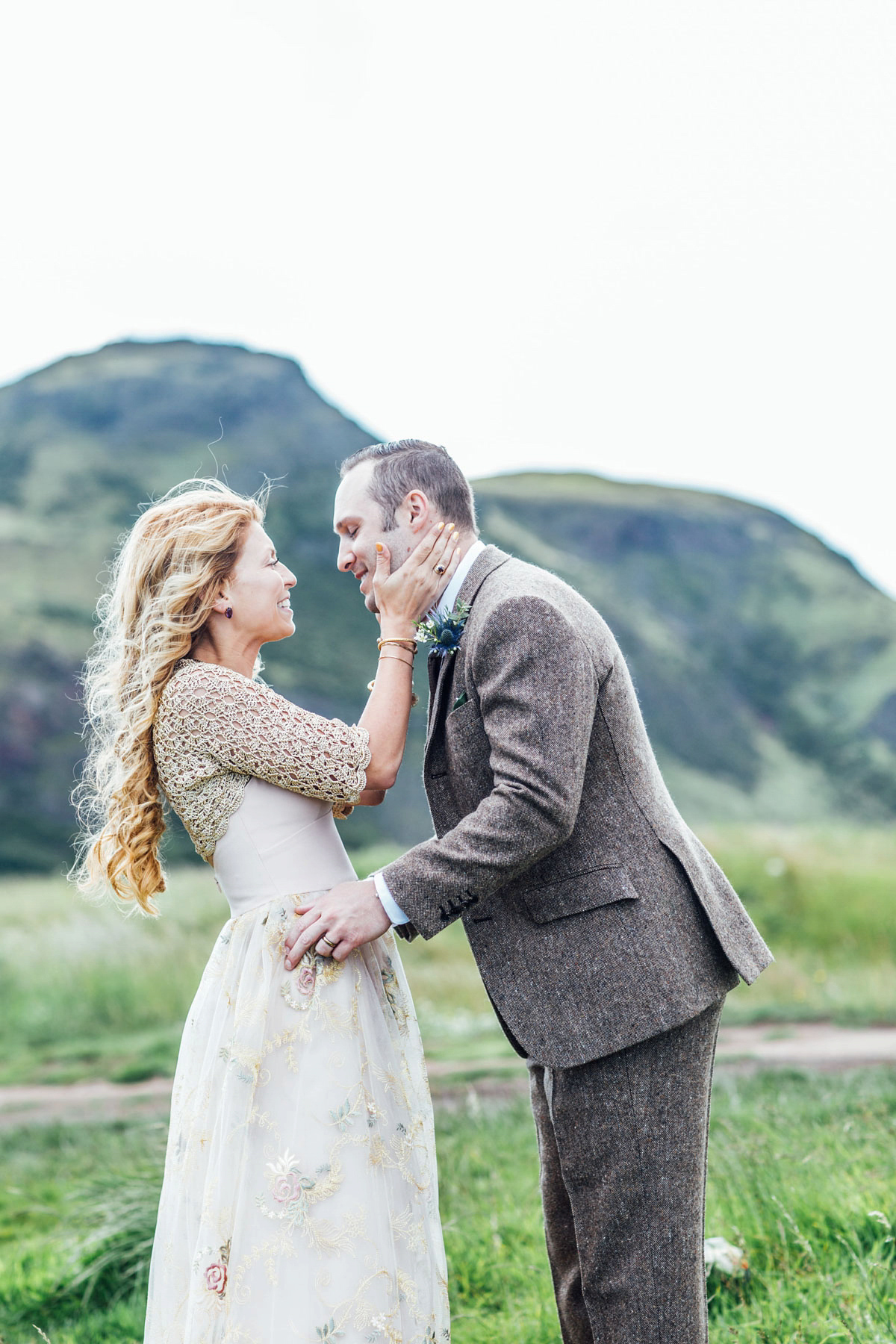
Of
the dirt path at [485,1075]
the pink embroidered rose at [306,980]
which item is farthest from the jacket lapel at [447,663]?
the dirt path at [485,1075]

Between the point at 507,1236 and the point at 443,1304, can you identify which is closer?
the point at 443,1304

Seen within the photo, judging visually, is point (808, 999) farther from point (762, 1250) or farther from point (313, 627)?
point (313, 627)

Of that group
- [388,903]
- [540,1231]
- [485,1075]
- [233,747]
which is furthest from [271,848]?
[485,1075]

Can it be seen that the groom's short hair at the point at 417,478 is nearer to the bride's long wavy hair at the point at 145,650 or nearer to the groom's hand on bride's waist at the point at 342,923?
the bride's long wavy hair at the point at 145,650

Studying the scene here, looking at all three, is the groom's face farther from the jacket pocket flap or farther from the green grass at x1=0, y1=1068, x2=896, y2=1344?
the green grass at x1=0, y1=1068, x2=896, y2=1344

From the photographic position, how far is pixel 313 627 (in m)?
22.6

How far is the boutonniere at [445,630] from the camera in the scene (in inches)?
110

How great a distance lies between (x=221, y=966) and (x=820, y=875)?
35.9 feet

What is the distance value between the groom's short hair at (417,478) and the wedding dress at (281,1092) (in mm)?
613

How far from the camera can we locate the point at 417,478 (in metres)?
2.97

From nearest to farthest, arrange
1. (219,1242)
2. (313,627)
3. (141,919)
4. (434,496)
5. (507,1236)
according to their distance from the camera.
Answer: (219,1242) < (434,496) < (507,1236) < (141,919) < (313,627)

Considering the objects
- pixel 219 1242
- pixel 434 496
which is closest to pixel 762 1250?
pixel 219 1242

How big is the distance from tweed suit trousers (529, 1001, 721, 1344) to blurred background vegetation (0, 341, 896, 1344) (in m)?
0.67

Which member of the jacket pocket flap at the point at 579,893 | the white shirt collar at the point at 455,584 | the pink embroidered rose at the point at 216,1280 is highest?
the white shirt collar at the point at 455,584
